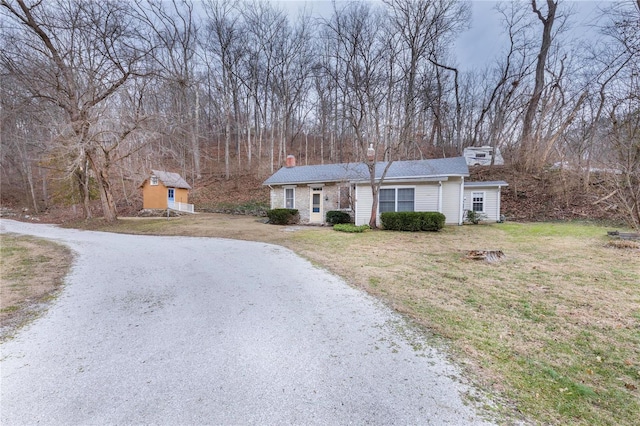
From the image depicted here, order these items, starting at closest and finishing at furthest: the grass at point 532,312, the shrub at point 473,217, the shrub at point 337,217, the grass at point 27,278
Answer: the grass at point 532,312 < the grass at point 27,278 < the shrub at point 473,217 < the shrub at point 337,217

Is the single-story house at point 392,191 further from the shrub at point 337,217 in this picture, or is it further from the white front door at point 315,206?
the shrub at point 337,217

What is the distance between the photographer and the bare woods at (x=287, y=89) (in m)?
11.6

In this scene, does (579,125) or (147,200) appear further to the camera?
(147,200)

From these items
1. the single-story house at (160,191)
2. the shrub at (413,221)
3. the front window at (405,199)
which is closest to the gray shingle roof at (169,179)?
the single-story house at (160,191)

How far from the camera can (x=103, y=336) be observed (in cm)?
314

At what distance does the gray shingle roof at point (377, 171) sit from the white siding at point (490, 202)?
1955 millimetres

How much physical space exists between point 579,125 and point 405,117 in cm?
1241

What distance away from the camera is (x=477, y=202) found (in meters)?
14.9

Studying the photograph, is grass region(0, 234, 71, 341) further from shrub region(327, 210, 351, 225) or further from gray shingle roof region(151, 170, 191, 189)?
gray shingle roof region(151, 170, 191, 189)

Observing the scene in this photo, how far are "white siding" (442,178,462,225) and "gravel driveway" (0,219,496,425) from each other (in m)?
10.4

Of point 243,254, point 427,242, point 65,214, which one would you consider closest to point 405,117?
point 427,242

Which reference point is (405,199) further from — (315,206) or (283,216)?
(283,216)

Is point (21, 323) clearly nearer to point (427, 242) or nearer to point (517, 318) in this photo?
point (517, 318)

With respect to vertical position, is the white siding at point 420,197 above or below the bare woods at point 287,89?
below
